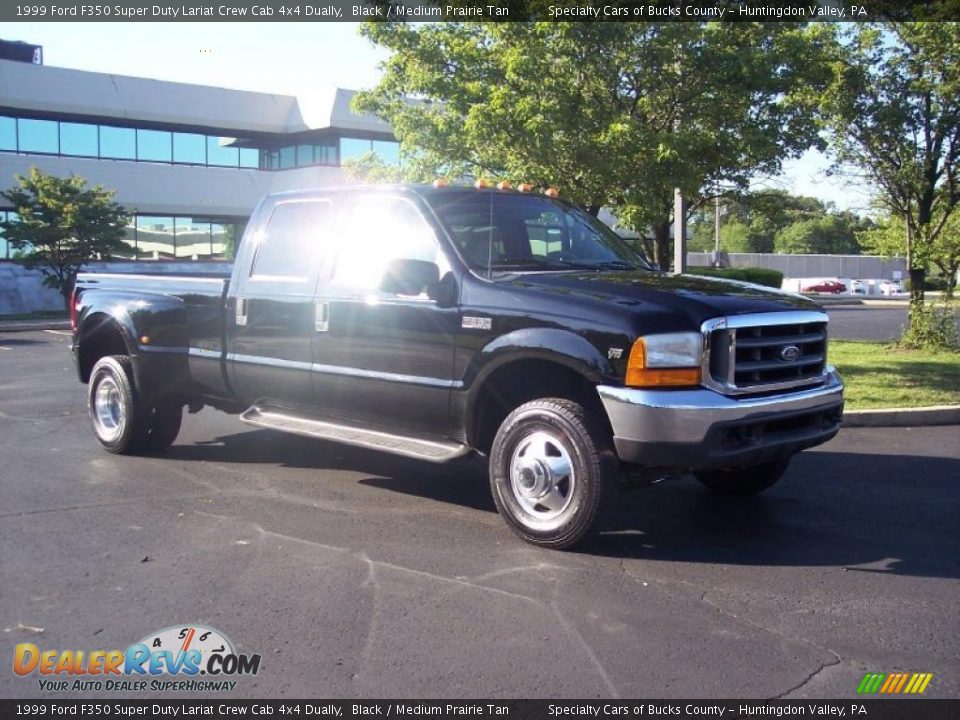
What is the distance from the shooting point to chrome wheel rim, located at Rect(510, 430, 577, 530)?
5348mm

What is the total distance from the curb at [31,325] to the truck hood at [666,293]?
21876 millimetres

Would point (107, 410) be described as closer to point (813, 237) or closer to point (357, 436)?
point (357, 436)

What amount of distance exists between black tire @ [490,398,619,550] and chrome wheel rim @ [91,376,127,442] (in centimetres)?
387

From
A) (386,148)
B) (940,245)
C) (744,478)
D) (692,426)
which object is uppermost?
(386,148)

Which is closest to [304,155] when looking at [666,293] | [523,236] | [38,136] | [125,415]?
[38,136]

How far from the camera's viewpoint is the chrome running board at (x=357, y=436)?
5.84 metres

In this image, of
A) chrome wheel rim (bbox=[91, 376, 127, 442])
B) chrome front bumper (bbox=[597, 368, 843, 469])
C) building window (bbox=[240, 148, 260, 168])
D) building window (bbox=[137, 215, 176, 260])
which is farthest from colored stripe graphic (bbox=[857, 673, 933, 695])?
building window (bbox=[240, 148, 260, 168])

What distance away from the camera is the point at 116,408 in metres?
8.05

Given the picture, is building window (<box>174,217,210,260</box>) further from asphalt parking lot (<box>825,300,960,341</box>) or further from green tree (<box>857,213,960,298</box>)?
green tree (<box>857,213,960,298</box>)

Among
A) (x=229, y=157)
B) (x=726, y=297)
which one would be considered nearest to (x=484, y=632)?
(x=726, y=297)

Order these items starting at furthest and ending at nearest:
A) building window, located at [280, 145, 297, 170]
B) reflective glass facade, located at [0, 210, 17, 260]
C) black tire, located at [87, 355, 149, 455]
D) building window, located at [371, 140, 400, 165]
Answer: building window, located at [280, 145, 297, 170]
building window, located at [371, 140, 400, 165]
reflective glass facade, located at [0, 210, 17, 260]
black tire, located at [87, 355, 149, 455]

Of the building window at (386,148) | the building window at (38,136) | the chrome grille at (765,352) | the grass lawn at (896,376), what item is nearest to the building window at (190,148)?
the building window at (38,136)

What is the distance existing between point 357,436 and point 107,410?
298 cm
